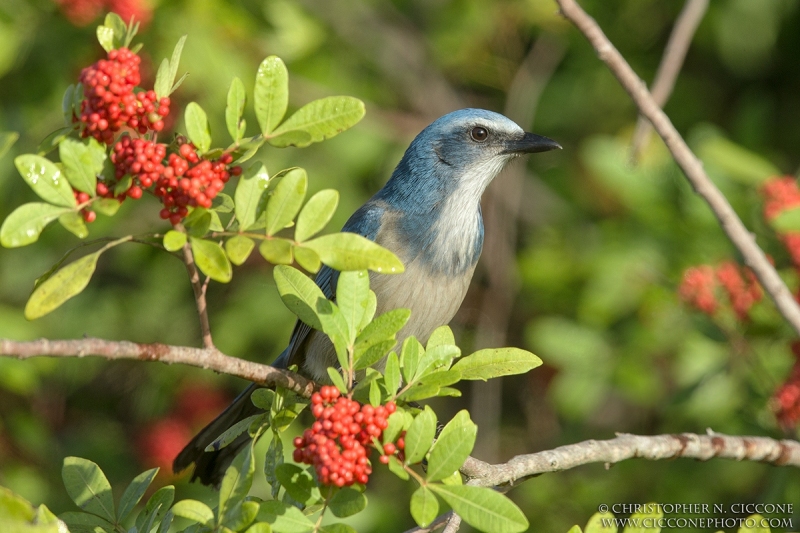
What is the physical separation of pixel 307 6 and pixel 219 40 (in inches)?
63.2

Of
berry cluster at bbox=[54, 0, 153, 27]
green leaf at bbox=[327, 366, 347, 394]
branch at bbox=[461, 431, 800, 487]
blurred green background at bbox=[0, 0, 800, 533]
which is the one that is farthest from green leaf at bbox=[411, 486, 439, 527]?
berry cluster at bbox=[54, 0, 153, 27]

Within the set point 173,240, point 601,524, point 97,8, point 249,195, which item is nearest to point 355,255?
point 249,195

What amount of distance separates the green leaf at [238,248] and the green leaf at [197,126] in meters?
0.31

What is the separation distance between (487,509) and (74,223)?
4.65 ft

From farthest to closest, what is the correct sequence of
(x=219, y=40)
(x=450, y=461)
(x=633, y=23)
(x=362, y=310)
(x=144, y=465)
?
(x=633, y=23) → (x=144, y=465) → (x=219, y=40) → (x=362, y=310) → (x=450, y=461)

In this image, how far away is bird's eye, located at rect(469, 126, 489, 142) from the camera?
17.1ft

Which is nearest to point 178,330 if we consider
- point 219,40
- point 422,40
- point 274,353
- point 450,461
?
point 274,353

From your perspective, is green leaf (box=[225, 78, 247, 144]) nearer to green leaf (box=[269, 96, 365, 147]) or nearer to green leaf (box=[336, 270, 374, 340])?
green leaf (box=[269, 96, 365, 147])

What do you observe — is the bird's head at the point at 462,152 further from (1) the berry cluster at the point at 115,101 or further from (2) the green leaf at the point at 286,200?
(1) the berry cluster at the point at 115,101

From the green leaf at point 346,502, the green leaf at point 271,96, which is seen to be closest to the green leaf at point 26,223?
the green leaf at point 271,96

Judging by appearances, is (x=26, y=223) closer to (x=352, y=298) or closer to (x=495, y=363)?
(x=352, y=298)

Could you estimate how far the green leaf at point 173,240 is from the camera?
2387 mm

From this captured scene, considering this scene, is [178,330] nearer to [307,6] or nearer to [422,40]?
[307,6]

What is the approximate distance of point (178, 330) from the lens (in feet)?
22.3
